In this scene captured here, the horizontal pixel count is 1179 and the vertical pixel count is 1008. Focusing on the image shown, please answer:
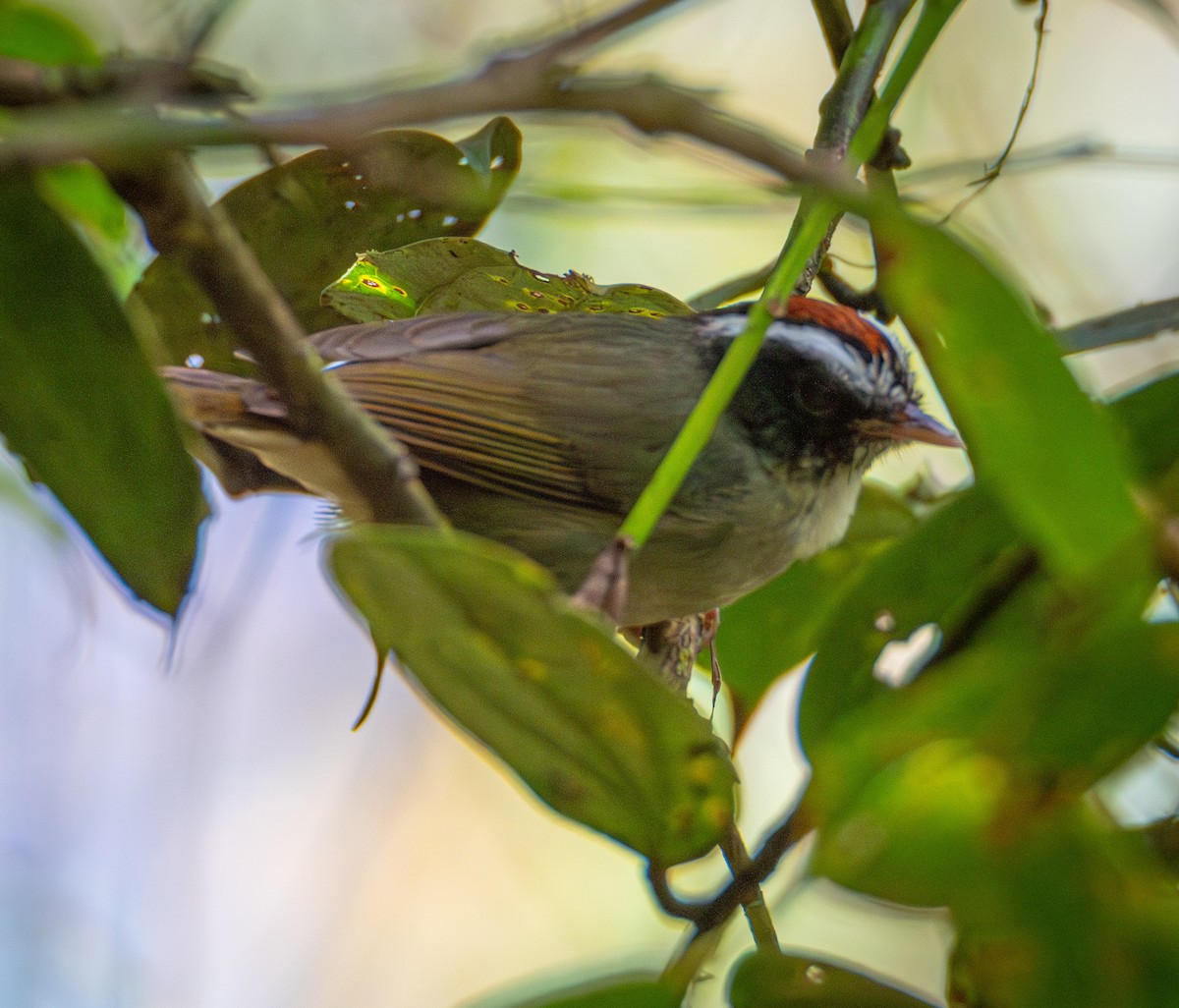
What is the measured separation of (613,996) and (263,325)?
569mm

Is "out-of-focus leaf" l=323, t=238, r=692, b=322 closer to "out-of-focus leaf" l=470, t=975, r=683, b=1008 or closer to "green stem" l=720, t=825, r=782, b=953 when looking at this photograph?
"green stem" l=720, t=825, r=782, b=953

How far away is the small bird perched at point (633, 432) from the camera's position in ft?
7.77

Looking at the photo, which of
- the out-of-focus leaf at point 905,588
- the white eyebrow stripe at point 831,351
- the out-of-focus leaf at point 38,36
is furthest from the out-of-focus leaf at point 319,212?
the out-of-focus leaf at point 905,588

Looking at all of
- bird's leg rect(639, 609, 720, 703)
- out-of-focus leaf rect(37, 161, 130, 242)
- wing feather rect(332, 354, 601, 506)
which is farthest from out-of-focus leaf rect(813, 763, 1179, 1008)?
wing feather rect(332, 354, 601, 506)

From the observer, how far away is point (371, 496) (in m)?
1.12

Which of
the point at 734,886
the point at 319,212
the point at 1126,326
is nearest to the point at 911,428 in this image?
the point at 1126,326

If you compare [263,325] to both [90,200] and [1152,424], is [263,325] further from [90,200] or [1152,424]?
[1152,424]

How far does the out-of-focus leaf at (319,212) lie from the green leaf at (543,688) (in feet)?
2.92

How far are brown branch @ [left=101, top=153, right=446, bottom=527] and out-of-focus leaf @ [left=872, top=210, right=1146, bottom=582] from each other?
481 millimetres

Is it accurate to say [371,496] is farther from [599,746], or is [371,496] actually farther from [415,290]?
[415,290]

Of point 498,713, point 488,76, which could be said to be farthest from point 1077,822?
point 488,76

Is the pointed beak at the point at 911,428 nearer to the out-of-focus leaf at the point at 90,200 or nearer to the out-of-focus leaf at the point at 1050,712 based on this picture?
the out-of-focus leaf at the point at 90,200

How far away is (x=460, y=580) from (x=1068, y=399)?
43cm

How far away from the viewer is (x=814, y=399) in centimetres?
247
